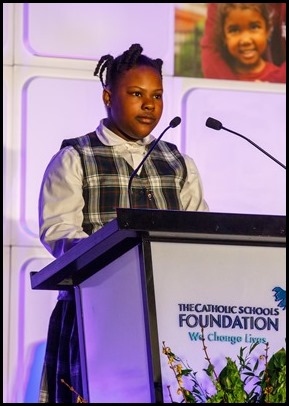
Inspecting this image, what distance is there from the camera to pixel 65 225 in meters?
2.94

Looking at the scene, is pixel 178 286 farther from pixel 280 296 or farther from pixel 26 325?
pixel 26 325

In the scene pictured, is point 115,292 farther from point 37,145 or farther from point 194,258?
point 37,145

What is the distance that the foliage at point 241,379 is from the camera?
2258 millimetres

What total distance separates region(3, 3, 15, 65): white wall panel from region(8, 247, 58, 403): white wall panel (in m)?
0.66

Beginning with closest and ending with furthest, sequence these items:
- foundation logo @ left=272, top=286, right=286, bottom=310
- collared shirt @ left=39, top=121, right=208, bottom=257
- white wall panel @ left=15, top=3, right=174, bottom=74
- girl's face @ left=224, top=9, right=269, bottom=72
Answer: foundation logo @ left=272, top=286, right=286, bottom=310 → collared shirt @ left=39, top=121, right=208, bottom=257 → white wall panel @ left=15, top=3, right=174, bottom=74 → girl's face @ left=224, top=9, right=269, bottom=72

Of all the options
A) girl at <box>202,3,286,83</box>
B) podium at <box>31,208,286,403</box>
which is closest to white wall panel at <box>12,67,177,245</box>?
girl at <box>202,3,286,83</box>

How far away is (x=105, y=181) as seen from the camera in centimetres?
304

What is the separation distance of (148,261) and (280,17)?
89.3 inches

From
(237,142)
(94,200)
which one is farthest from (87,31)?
→ (94,200)

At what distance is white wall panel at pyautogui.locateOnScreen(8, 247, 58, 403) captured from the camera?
13.0ft

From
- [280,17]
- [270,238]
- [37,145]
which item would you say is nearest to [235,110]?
[280,17]

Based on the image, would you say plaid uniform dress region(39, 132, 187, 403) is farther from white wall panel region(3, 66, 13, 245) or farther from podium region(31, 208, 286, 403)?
white wall panel region(3, 66, 13, 245)

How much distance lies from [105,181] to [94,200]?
2.3 inches

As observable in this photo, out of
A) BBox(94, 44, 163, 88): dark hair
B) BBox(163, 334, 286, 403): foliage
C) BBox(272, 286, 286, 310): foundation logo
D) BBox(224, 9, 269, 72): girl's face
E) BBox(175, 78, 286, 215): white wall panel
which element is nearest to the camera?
BBox(163, 334, 286, 403): foliage
